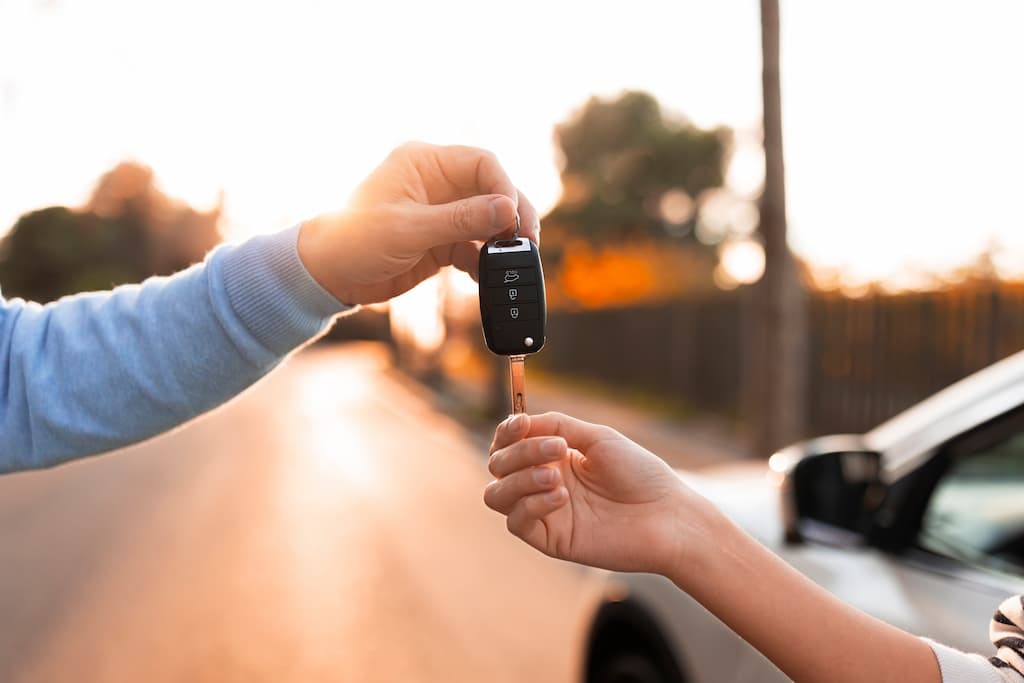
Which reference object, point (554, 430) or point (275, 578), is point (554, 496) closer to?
point (554, 430)

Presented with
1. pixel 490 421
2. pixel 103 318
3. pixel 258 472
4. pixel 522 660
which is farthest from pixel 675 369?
pixel 103 318

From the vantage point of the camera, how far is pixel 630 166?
1161 inches

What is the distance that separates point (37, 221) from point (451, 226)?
3154cm

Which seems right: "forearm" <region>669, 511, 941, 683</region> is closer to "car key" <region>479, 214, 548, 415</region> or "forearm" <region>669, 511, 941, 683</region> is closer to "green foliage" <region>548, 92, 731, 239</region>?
"car key" <region>479, 214, 548, 415</region>

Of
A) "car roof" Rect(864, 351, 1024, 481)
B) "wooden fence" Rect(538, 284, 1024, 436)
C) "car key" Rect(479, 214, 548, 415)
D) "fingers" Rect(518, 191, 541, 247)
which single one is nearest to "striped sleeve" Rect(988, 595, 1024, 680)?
"car roof" Rect(864, 351, 1024, 481)

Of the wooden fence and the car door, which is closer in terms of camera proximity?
the car door

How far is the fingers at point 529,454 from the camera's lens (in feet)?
4.32

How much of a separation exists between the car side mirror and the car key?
1102 mm

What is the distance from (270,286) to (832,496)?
1.55 meters

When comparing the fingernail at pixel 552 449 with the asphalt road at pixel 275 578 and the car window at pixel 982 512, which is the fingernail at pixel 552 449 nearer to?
the asphalt road at pixel 275 578

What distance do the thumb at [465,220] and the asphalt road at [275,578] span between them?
Answer: 616mm

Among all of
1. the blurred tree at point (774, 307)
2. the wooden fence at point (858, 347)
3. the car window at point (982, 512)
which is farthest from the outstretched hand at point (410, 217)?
the wooden fence at point (858, 347)

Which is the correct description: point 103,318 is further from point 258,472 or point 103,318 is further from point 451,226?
point 258,472

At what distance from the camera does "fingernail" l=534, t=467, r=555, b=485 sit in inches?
53.0
